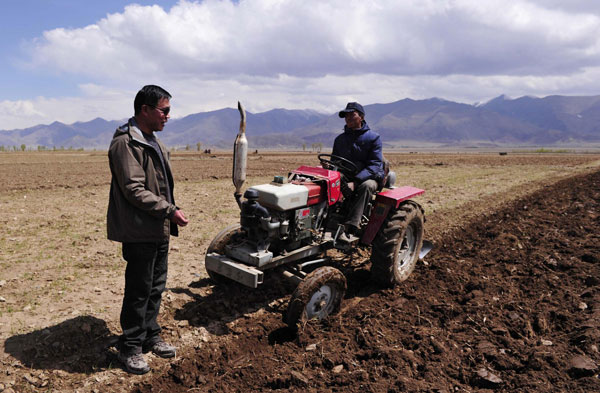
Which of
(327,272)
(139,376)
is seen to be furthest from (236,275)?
(139,376)

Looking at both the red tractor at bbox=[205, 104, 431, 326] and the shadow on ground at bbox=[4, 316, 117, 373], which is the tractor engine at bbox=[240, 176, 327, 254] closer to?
the red tractor at bbox=[205, 104, 431, 326]

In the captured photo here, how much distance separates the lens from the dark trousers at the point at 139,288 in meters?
3.44

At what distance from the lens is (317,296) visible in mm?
4305

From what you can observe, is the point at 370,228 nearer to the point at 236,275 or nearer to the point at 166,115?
the point at 236,275

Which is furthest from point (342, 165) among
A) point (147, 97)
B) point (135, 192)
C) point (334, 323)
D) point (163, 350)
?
point (163, 350)

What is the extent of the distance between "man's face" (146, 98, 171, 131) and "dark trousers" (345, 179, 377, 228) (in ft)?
8.19

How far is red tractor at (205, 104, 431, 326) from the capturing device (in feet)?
13.7

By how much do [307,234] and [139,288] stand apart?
2.04 metres

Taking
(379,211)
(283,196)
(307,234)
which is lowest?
(307,234)

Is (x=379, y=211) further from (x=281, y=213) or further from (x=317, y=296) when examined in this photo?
(x=317, y=296)

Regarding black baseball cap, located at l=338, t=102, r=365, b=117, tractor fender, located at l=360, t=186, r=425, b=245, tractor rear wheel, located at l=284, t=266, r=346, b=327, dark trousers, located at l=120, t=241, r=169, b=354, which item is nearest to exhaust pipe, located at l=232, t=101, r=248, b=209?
dark trousers, located at l=120, t=241, r=169, b=354

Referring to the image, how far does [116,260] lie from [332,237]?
10.5ft

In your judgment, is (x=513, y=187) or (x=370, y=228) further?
(x=513, y=187)

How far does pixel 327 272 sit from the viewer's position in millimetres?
4227
